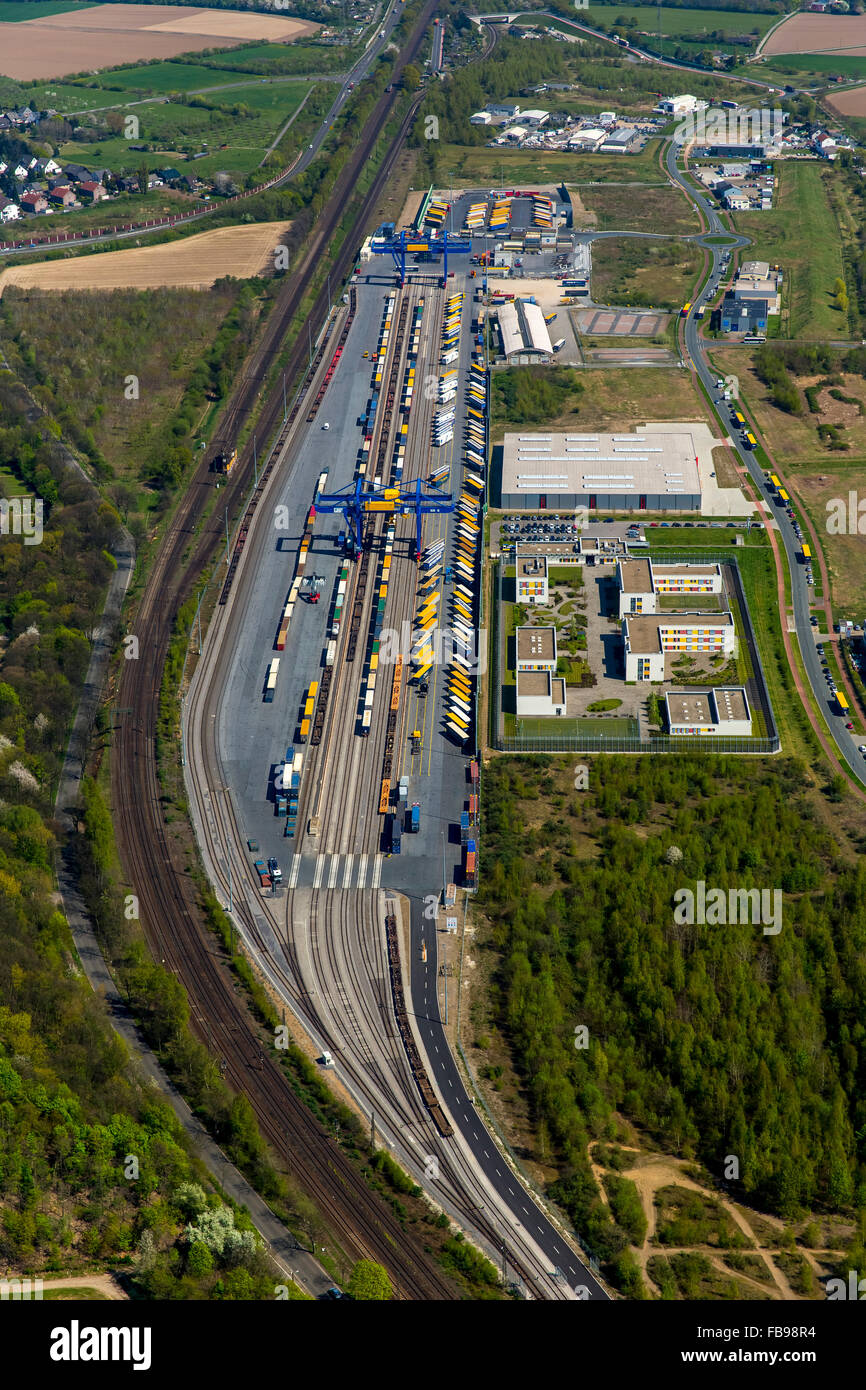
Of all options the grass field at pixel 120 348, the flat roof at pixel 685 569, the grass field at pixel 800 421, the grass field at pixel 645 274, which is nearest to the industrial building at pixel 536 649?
the flat roof at pixel 685 569

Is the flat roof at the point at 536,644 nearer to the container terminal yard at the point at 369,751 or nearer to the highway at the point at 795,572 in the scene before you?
the container terminal yard at the point at 369,751

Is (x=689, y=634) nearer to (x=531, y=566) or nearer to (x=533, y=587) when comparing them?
(x=533, y=587)

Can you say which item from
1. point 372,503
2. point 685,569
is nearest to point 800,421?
point 685,569

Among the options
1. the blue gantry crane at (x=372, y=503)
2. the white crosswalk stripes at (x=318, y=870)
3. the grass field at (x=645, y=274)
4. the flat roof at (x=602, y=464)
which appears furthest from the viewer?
the grass field at (x=645, y=274)

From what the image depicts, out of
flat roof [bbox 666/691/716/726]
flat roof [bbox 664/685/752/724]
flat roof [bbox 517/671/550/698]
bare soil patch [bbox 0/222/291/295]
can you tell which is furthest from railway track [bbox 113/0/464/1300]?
bare soil patch [bbox 0/222/291/295]

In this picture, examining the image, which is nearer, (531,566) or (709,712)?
(709,712)

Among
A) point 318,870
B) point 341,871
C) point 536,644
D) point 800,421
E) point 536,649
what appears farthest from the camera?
point 800,421

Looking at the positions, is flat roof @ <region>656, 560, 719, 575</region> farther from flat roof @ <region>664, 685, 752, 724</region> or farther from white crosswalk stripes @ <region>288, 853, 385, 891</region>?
white crosswalk stripes @ <region>288, 853, 385, 891</region>

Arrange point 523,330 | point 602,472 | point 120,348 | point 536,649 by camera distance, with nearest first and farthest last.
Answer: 1. point 536,649
2. point 602,472
3. point 120,348
4. point 523,330

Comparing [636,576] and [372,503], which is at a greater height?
[372,503]
